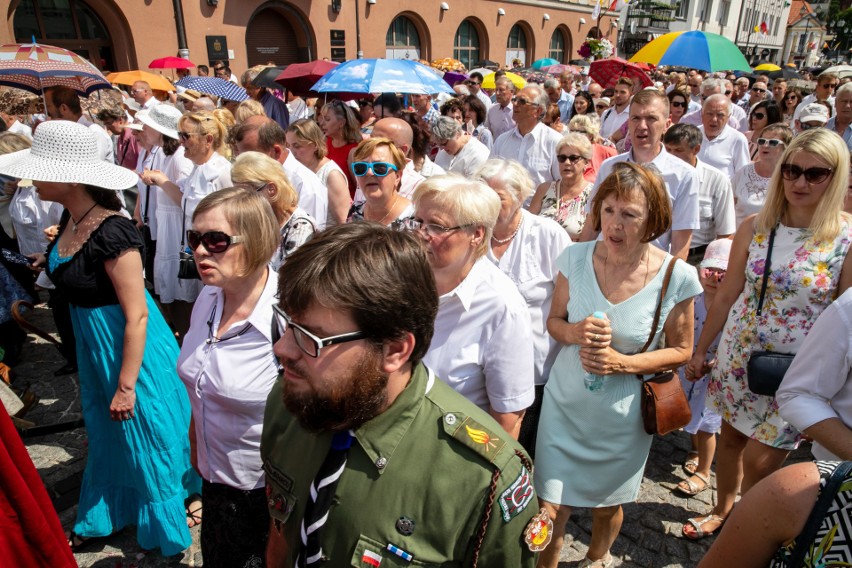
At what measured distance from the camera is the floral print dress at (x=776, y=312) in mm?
2518

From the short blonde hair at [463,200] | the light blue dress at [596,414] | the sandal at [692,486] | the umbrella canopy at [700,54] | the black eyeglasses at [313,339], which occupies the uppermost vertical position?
the umbrella canopy at [700,54]

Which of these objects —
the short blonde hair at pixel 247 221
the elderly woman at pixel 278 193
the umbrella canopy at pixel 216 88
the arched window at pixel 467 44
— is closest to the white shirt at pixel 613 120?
the umbrella canopy at pixel 216 88

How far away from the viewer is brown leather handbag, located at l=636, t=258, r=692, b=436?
7.93ft

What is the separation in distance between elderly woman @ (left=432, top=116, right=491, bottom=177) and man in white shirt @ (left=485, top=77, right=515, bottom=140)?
330 centimetres

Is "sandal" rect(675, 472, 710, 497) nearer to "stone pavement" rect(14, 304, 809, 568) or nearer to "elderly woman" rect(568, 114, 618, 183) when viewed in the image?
"stone pavement" rect(14, 304, 809, 568)

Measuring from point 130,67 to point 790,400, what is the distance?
22.1m

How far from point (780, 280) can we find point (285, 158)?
353 cm

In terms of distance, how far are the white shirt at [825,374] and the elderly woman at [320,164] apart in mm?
3462

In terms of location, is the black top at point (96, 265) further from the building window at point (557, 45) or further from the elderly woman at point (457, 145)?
the building window at point (557, 45)

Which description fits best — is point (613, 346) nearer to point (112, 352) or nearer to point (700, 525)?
point (700, 525)

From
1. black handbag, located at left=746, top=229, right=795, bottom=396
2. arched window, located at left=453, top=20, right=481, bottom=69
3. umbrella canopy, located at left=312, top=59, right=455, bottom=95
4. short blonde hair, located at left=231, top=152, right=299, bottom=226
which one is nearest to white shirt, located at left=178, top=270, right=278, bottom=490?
short blonde hair, located at left=231, top=152, right=299, bottom=226

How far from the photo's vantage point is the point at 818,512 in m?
1.18

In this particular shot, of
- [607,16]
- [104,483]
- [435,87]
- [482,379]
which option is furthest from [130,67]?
[607,16]

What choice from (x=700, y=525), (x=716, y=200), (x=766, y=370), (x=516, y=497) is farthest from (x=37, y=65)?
(x=700, y=525)
